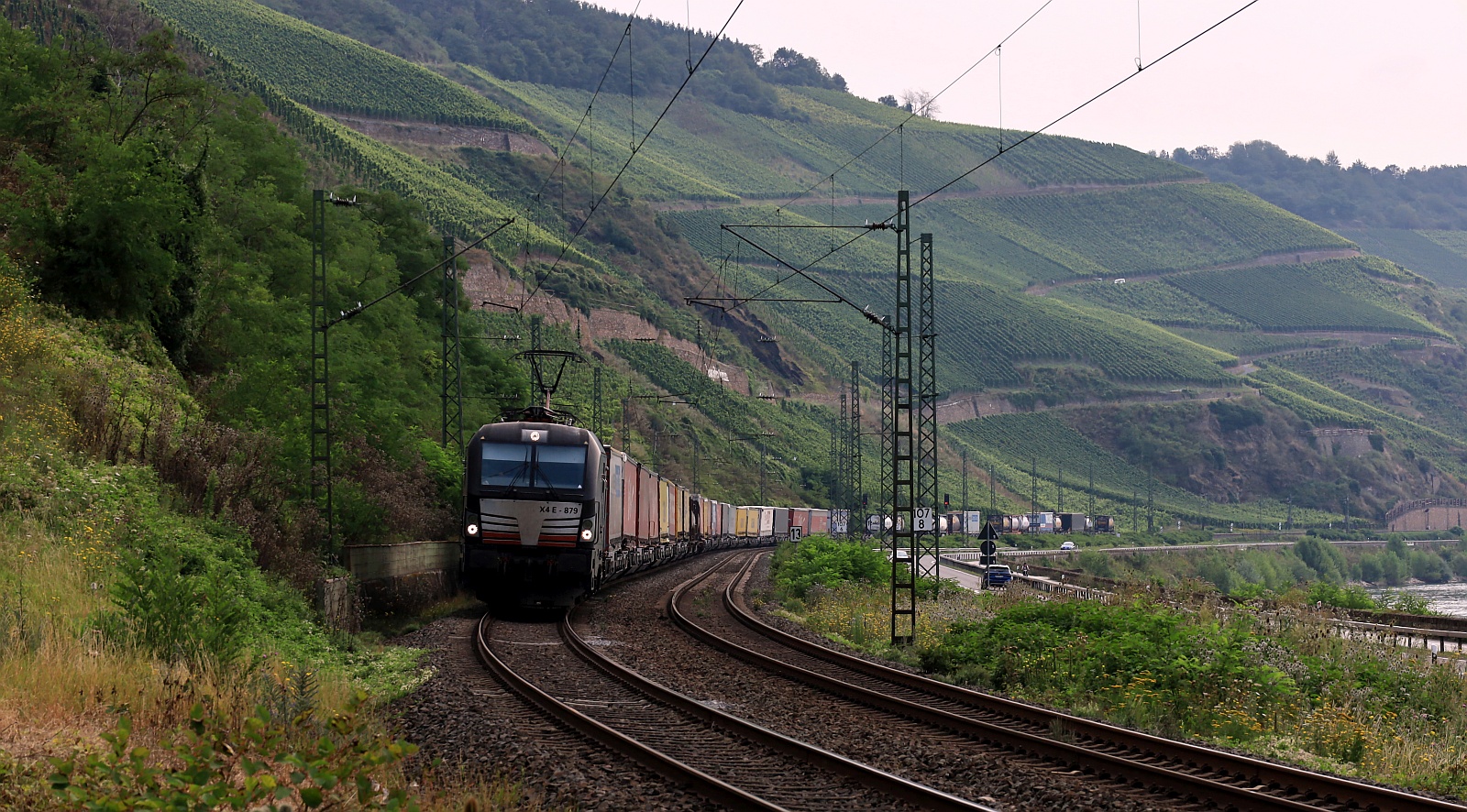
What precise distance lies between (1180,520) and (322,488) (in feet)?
441

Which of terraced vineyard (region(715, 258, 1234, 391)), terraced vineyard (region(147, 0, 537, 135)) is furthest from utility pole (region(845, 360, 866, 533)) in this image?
terraced vineyard (region(147, 0, 537, 135))

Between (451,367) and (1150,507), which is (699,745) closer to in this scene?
(451,367)

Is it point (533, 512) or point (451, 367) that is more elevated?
point (451, 367)

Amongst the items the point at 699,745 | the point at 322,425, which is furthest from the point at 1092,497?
the point at 699,745

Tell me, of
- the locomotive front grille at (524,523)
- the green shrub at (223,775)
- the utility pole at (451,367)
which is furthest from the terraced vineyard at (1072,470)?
the green shrub at (223,775)

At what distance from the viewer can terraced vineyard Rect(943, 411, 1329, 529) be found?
14700cm

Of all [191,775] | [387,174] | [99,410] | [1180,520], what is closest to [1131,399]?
[1180,520]

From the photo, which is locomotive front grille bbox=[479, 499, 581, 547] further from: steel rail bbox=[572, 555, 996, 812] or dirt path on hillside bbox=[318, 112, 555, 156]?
dirt path on hillside bbox=[318, 112, 555, 156]

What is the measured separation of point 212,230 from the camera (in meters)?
37.4

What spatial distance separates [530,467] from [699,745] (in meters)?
12.7

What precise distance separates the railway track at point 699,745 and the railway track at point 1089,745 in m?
2.26

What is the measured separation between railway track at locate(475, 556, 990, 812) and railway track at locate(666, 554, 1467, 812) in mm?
2255

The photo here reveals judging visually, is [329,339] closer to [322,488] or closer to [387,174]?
[322,488]

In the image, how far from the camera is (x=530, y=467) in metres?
24.0
